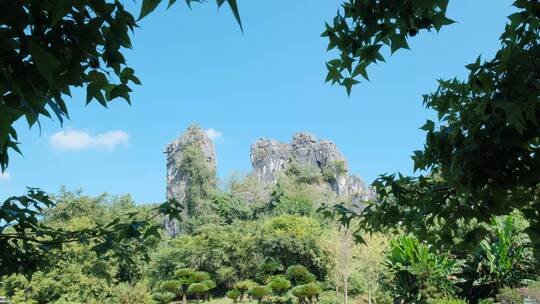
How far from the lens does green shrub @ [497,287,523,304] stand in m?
10.4

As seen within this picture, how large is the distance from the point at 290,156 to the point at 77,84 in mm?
63247

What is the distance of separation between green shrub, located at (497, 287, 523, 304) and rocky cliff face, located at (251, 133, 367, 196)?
4814 cm

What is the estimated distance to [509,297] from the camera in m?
10.7

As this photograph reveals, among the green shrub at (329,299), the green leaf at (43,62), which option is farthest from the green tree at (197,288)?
the green leaf at (43,62)

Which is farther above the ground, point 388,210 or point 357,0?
point 357,0

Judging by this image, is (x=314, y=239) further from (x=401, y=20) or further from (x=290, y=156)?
(x=290, y=156)

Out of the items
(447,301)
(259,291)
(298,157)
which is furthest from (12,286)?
(298,157)

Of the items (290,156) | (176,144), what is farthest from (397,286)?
(290,156)

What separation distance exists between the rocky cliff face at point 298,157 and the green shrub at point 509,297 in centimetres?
4814

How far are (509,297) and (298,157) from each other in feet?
173

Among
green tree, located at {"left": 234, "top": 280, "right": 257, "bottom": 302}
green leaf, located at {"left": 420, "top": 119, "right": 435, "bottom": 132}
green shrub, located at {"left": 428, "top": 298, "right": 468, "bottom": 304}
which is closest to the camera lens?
green leaf, located at {"left": 420, "top": 119, "right": 435, "bottom": 132}

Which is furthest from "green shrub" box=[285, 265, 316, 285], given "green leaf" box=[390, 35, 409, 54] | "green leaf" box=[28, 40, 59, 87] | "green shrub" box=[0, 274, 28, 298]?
A: "green leaf" box=[28, 40, 59, 87]

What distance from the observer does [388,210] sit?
2.56 metres

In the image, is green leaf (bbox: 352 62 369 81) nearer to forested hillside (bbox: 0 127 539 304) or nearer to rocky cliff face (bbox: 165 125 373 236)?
forested hillside (bbox: 0 127 539 304)
